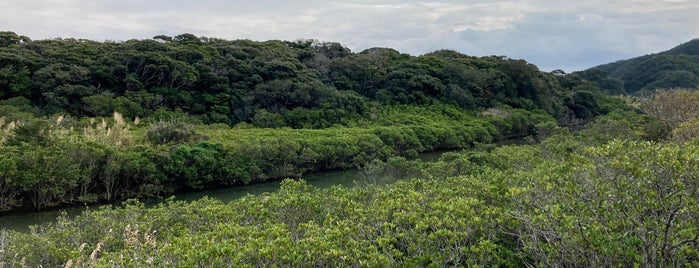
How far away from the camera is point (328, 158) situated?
26.4 meters

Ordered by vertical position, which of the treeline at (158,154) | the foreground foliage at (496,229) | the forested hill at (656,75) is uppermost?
the forested hill at (656,75)

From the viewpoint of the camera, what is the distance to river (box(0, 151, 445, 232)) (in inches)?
664

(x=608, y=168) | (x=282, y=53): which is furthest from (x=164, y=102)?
(x=608, y=168)

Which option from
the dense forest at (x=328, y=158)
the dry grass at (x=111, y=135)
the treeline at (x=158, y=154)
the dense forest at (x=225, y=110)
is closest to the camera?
the dense forest at (x=328, y=158)

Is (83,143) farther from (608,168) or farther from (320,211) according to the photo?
(608,168)

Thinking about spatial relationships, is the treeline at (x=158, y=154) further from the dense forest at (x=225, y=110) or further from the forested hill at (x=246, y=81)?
the forested hill at (x=246, y=81)

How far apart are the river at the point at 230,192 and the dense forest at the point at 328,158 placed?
0.46m

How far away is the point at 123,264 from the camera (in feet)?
19.5

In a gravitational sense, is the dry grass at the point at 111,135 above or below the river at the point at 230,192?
above

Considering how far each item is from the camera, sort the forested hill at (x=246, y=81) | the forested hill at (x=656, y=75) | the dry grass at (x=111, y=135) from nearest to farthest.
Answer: the dry grass at (x=111, y=135) < the forested hill at (x=246, y=81) < the forested hill at (x=656, y=75)

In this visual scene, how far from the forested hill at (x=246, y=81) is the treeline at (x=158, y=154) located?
3.00 m

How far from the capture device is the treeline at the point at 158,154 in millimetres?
17750

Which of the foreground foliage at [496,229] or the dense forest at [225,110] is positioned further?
the dense forest at [225,110]

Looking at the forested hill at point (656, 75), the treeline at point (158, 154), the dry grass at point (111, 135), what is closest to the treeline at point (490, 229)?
the treeline at point (158, 154)
